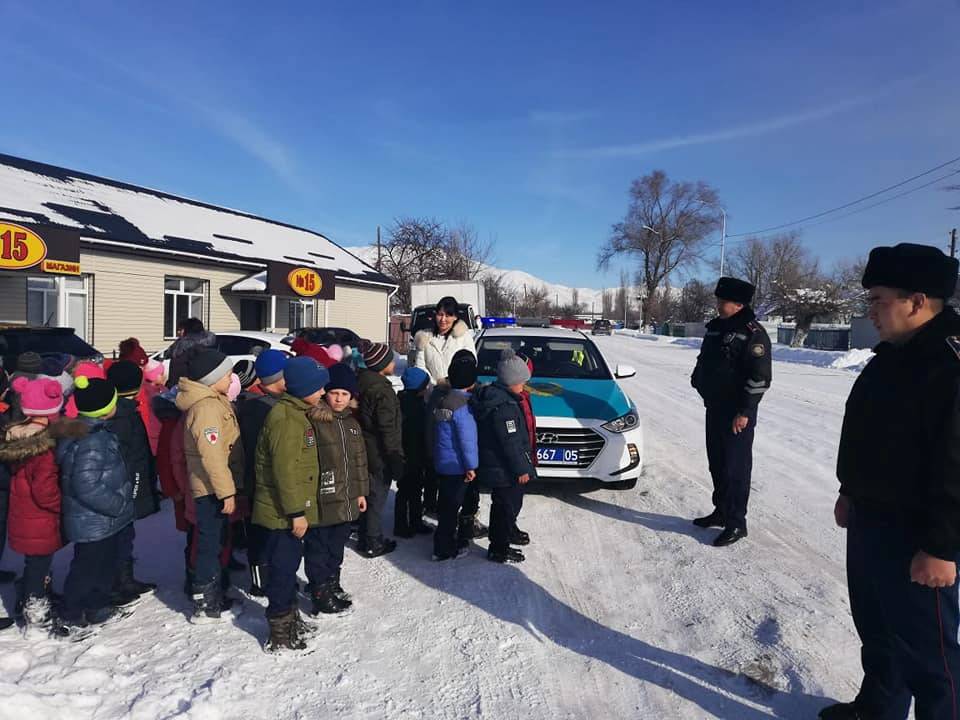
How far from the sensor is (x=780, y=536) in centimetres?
Answer: 459

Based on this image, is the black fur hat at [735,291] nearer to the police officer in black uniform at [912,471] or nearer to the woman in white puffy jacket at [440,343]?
the police officer in black uniform at [912,471]

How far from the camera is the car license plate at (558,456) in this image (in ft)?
17.2

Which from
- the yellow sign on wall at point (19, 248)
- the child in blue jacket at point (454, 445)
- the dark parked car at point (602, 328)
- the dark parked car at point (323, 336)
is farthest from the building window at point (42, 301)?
the dark parked car at point (602, 328)

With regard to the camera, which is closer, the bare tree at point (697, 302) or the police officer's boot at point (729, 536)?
the police officer's boot at point (729, 536)

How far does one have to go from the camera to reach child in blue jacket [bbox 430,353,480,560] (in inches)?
A: 159

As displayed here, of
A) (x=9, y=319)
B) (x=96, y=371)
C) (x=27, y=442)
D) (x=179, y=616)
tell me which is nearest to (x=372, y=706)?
(x=179, y=616)

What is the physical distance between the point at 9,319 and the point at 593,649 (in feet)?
49.1

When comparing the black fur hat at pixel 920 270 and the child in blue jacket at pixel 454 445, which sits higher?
the black fur hat at pixel 920 270

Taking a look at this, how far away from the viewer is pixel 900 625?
7.08 feet

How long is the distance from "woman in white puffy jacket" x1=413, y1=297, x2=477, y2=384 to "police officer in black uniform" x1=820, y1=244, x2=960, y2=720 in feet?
11.7

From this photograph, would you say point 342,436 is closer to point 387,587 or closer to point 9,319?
point 387,587

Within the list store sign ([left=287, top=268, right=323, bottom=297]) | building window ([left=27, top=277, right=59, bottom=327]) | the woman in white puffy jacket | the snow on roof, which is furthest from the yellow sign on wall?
the woman in white puffy jacket

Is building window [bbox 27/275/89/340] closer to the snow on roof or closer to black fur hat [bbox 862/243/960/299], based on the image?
the snow on roof

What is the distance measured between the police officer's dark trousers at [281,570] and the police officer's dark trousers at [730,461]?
3100 millimetres
